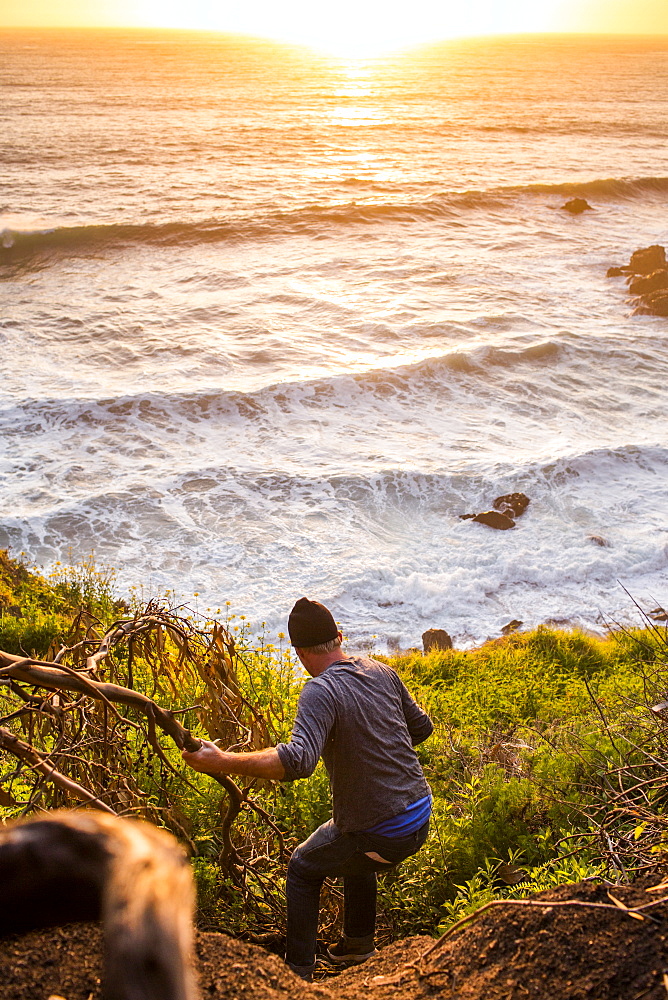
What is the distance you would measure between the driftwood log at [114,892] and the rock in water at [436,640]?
29.3 feet

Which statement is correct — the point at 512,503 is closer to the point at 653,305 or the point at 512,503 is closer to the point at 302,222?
the point at 653,305

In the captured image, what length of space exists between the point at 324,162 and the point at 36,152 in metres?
15.8

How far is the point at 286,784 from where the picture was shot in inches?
186

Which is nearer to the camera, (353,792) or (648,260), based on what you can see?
(353,792)

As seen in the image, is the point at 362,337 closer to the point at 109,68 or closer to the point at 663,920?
the point at 663,920

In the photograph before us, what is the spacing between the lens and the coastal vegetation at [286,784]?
3051 mm

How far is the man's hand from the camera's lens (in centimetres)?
262

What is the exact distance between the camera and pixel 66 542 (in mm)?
12438

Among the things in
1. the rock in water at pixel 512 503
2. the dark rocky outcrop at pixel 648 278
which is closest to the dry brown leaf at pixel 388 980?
the rock in water at pixel 512 503

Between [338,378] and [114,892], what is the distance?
18.0 meters

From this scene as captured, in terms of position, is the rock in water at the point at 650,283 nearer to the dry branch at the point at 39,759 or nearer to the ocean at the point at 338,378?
the ocean at the point at 338,378

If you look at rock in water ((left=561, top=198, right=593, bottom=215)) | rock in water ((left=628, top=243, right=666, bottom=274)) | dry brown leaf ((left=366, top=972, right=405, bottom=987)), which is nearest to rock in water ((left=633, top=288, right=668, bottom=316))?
rock in water ((left=628, top=243, right=666, bottom=274))

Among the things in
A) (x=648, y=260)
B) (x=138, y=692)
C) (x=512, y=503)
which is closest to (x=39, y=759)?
(x=138, y=692)

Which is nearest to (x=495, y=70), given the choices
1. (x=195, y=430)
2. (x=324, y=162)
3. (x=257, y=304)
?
(x=324, y=162)
